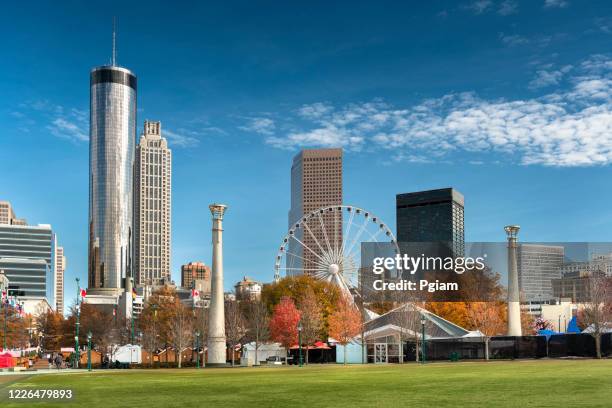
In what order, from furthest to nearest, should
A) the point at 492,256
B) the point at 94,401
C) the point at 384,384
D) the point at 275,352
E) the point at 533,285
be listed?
the point at 533,285, the point at 275,352, the point at 492,256, the point at 384,384, the point at 94,401

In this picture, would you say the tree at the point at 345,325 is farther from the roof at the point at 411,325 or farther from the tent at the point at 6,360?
the tent at the point at 6,360

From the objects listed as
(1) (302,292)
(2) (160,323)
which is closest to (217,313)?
(1) (302,292)

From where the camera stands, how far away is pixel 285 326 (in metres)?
99.4

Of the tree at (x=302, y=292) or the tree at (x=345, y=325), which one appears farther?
the tree at (x=302, y=292)

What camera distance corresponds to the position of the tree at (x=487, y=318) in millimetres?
84562

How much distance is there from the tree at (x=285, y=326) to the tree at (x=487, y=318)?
794 inches

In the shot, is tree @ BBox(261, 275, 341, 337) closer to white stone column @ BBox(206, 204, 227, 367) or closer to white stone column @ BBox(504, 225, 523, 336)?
white stone column @ BBox(206, 204, 227, 367)

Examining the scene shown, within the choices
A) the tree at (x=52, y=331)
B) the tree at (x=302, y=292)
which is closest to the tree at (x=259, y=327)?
the tree at (x=302, y=292)

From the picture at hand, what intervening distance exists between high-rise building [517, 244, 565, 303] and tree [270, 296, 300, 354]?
90.8ft

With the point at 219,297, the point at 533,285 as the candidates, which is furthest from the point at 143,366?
the point at 533,285

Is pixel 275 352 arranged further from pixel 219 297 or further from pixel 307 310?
pixel 219 297

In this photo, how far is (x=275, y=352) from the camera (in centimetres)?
10575

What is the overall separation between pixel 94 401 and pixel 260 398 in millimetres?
5943

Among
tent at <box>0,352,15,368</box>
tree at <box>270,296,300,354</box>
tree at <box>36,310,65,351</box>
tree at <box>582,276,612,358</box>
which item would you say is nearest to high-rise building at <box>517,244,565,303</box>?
tree at <box>582,276,612,358</box>
